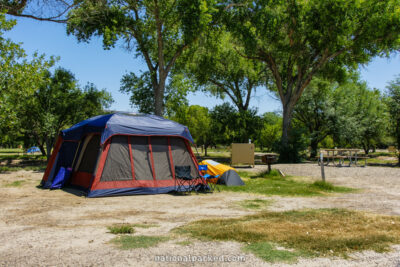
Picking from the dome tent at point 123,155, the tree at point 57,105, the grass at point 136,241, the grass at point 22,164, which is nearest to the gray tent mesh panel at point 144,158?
the dome tent at point 123,155

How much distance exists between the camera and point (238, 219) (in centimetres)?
657

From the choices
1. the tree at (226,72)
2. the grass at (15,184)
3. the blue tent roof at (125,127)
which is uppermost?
the tree at (226,72)

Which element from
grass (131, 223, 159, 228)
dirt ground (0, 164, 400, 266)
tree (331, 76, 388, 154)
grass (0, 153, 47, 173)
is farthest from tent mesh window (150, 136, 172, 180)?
tree (331, 76, 388, 154)

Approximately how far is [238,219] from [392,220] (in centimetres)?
299

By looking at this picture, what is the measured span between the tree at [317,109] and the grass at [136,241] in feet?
92.1

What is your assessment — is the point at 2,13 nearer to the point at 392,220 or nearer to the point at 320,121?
the point at 392,220

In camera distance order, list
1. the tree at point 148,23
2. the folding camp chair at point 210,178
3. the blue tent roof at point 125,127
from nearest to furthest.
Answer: the blue tent roof at point 125,127, the folding camp chair at point 210,178, the tree at point 148,23

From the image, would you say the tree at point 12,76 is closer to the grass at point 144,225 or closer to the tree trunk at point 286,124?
the grass at point 144,225

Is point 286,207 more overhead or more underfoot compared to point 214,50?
more underfoot

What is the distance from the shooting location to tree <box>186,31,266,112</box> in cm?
2678

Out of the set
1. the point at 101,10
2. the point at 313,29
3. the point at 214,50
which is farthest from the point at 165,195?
the point at 313,29

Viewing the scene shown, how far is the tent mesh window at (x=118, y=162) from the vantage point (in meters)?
9.77

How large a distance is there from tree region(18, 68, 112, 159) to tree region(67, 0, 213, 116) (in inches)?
155

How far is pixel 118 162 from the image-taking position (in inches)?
394
